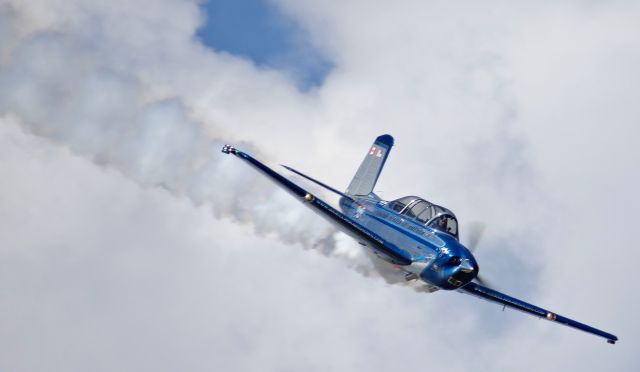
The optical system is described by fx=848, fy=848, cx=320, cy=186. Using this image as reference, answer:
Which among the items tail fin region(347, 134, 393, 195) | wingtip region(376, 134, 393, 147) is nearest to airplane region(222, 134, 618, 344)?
tail fin region(347, 134, 393, 195)

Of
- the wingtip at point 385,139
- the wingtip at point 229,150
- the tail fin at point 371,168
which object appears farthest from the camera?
the wingtip at point 385,139

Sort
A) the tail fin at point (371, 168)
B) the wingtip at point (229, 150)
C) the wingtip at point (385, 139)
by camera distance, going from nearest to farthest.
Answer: the wingtip at point (229, 150)
the tail fin at point (371, 168)
the wingtip at point (385, 139)

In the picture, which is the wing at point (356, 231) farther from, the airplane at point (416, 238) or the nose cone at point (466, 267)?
the nose cone at point (466, 267)

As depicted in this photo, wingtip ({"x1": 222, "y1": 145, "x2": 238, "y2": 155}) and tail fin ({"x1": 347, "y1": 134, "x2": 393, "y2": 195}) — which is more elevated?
tail fin ({"x1": 347, "y1": 134, "x2": 393, "y2": 195})

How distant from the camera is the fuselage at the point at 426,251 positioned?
35.2 metres

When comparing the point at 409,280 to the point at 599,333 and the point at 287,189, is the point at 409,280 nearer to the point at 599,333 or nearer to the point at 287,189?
the point at 287,189

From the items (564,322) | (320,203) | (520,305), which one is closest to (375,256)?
(320,203)

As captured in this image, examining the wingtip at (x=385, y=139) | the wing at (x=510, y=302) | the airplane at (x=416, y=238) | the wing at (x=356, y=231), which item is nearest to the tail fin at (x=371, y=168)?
the wingtip at (x=385, y=139)

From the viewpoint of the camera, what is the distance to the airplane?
115 ft

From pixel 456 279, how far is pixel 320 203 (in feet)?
21.6

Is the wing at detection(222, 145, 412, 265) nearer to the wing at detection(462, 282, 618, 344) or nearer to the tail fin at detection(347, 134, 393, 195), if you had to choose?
the wing at detection(462, 282, 618, 344)

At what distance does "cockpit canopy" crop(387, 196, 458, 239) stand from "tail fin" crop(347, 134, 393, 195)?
8985mm

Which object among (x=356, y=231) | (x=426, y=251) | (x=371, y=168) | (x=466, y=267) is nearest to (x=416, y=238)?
(x=426, y=251)

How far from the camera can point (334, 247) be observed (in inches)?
1709
